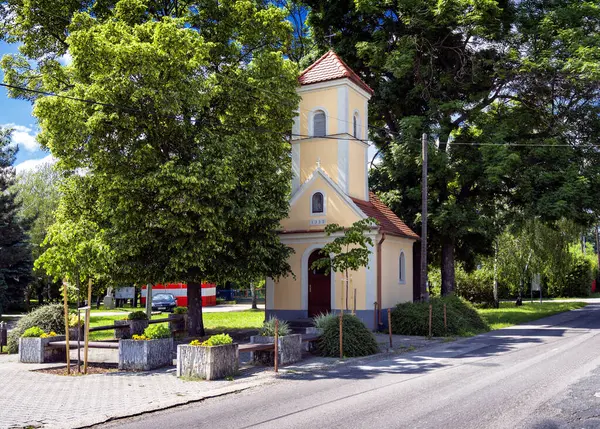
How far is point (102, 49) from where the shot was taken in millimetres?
16062

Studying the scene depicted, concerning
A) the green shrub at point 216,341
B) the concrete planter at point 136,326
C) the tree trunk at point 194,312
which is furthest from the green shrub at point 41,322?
the green shrub at point 216,341

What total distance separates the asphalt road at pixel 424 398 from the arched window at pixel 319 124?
454 inches

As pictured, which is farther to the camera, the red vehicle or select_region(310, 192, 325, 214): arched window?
the red vehicle

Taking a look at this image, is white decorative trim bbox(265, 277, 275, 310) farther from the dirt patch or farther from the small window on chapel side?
the dirt patch

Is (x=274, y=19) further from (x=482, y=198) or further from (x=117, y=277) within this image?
(x=482, y=198)

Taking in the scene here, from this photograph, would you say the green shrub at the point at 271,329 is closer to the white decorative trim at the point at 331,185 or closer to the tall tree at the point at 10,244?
the white decorative trim at the point at 331,185

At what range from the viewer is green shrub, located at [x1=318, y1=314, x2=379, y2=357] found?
16125mm

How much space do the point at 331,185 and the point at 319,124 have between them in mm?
3096

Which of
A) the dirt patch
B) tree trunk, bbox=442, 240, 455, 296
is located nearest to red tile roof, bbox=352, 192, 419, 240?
tree trunk, bbox=442, 240, 455, 296

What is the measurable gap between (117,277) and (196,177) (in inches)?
211

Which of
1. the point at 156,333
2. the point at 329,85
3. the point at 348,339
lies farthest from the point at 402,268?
the point at 156,333

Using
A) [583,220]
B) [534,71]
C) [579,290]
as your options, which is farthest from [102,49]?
[579,290]

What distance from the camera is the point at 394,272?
83.7ft

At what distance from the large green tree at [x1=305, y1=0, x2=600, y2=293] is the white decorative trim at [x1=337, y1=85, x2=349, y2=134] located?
4.36 meters
